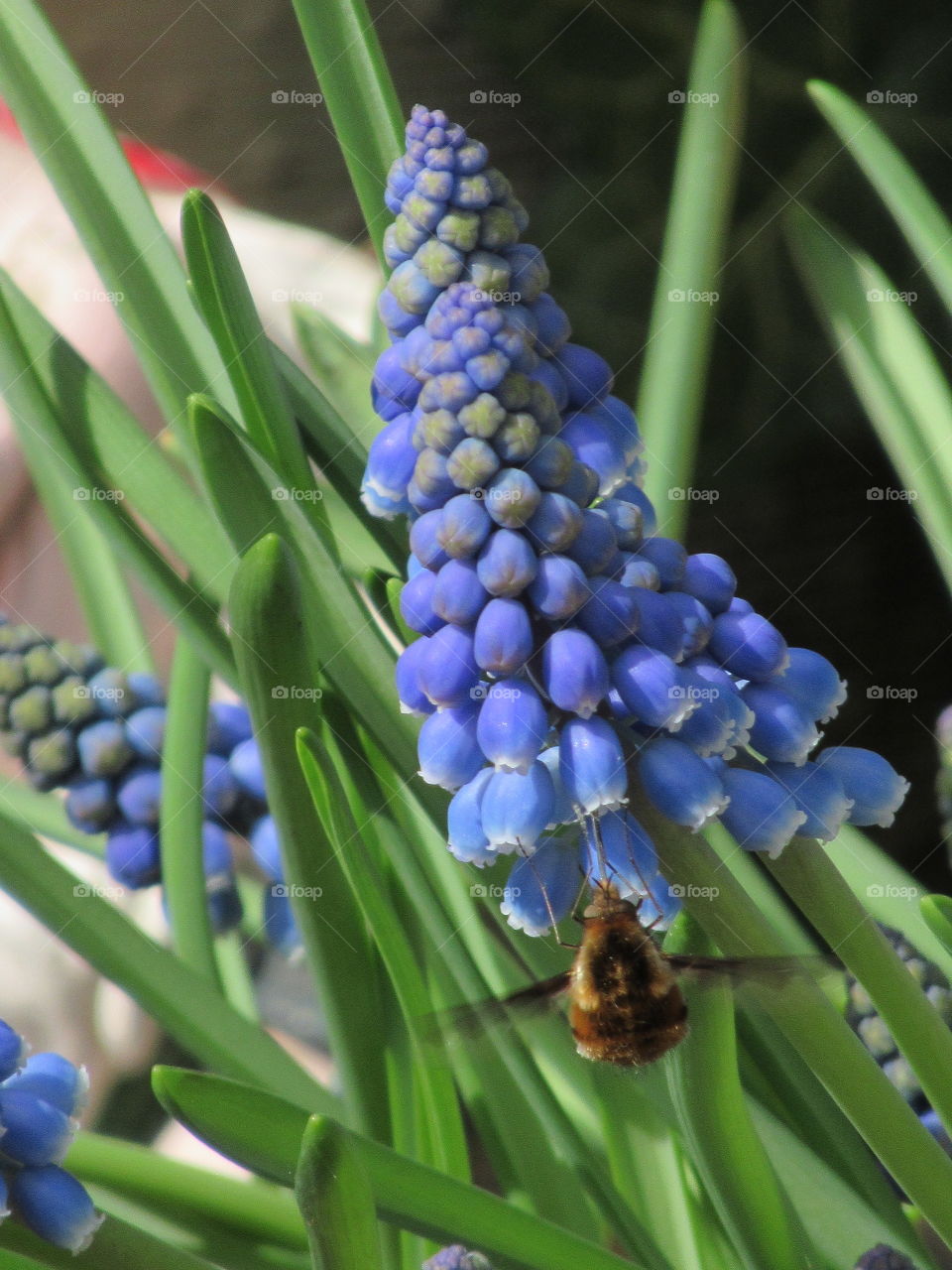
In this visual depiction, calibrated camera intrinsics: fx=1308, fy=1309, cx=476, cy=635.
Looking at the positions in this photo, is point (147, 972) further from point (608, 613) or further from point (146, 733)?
point (608, 613)

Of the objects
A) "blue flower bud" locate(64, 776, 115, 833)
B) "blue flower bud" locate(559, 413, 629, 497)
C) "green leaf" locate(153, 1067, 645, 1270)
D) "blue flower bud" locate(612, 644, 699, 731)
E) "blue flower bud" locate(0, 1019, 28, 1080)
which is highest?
"blue flower bud" locate(559, 413, 629, 497)

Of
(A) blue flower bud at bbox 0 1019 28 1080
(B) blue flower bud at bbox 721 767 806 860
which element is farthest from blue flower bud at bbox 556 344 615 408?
(A) blue flower bud at bbox 0 1019 28 1080

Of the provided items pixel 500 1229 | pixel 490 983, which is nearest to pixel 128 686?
pixel 490 983

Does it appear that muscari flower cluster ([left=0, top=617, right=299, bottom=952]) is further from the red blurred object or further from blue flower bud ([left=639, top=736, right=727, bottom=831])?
the red blurred object

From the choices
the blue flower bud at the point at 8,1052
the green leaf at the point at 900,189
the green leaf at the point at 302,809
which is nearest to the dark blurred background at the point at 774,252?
the green leaf at the point at 900,189

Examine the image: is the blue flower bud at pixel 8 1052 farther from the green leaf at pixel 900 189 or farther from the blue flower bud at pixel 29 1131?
the green leaf at pixel 900 189

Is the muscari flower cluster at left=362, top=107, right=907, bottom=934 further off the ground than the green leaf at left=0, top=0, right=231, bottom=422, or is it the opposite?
the green leaf at left=0, top=0, right=231, bottom=422
